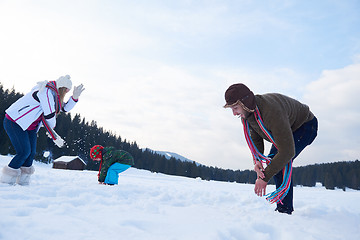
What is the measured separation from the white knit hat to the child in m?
2.30

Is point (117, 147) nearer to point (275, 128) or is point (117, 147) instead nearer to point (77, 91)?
point (77, 91)

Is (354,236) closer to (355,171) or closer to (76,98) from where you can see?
(76,98)

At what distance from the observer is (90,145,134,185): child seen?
564cm

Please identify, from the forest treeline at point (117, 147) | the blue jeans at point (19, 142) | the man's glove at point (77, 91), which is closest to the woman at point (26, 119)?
the blue jeans at point (19, 142)

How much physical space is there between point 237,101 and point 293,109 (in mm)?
838

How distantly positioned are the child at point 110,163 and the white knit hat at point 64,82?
2.30 metres

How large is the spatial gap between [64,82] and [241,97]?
125 inches

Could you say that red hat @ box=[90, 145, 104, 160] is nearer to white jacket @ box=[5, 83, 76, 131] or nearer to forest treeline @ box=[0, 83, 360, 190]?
white jacket @ box=[5, 83, 76, 131]

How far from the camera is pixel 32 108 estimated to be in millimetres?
3793

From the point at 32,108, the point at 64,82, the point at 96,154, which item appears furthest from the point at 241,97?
the point at 96,154

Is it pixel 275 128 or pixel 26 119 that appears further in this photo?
pixel 26 119

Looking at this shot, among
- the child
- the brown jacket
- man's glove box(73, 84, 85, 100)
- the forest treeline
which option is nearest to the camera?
the brown jacket

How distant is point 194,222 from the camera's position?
6.97 ft

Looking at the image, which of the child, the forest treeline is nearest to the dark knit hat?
the child
